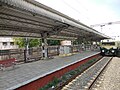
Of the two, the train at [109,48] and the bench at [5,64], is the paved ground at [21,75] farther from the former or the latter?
the train at [109,48]

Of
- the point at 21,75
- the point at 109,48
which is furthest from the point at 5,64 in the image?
the point at 109,48

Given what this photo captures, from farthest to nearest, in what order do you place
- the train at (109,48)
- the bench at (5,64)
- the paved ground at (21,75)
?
1. the train at (109,48)
2. the bench at (5,64)
3. the paved ground at (21,75)

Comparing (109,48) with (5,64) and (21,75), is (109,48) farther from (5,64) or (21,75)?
(21,75)

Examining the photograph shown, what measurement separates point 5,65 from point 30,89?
15.8 ft

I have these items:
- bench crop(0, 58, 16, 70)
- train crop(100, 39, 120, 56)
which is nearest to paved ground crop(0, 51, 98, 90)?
bench crop(0, 58, 16, 70)

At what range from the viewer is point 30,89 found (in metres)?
7.57

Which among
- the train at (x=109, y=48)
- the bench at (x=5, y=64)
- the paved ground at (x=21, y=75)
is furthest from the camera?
the train at (x=109, y=48)

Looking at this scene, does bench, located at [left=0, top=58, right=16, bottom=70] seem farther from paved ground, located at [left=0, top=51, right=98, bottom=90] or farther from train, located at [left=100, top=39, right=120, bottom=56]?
train, located at [left=100, top=39, right=120, bottom=56]

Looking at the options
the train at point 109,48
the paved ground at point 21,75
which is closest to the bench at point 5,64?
the paved ground at point 21,75

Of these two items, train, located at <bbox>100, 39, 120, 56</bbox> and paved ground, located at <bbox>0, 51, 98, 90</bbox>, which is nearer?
paved ground, located at <bbox>0, 51, 98, 90</bbox>

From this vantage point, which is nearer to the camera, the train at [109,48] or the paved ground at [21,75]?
the paved ground at [21,75]

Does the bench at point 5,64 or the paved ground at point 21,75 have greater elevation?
the bench at point 5,64

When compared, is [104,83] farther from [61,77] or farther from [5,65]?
[5,65]

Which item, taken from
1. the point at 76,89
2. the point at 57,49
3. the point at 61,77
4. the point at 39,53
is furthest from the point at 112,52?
the point at 76,89
